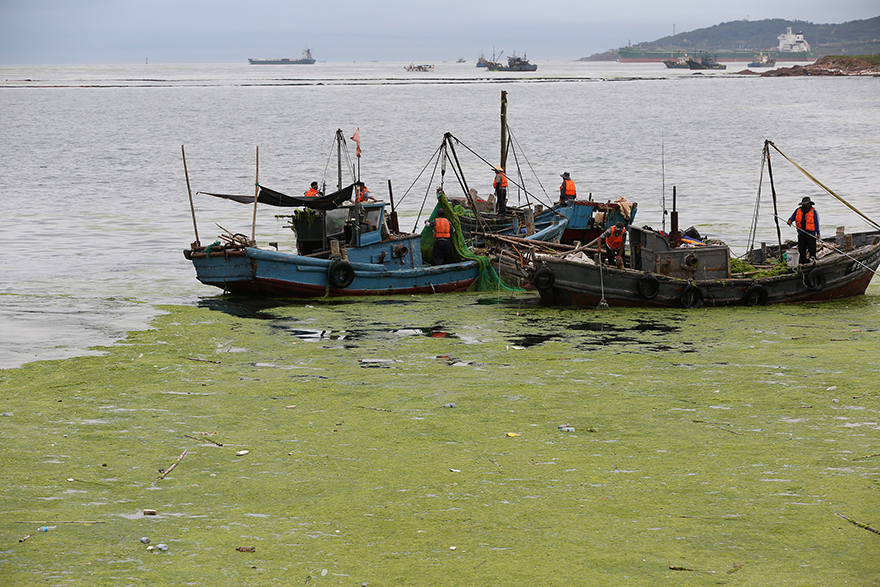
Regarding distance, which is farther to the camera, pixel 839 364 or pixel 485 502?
pixel 839 364

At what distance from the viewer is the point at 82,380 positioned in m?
13.9

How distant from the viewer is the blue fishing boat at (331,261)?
2114cm

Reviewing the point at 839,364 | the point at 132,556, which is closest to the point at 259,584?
the point at 132,556

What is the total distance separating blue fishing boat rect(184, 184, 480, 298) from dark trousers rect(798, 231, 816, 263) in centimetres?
773

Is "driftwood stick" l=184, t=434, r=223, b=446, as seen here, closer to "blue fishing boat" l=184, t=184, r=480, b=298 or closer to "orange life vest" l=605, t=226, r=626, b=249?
"blue fishing boat" l=184, t=184, r=480, b=298

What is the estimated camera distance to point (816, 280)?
20.2 meters

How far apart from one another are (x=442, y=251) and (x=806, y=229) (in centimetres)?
867

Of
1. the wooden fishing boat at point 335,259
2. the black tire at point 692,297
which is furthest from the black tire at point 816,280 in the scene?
the wooden fishing boat at point 335,259

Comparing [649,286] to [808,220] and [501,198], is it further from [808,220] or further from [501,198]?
[501,198]

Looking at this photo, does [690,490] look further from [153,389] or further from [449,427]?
[153,389]

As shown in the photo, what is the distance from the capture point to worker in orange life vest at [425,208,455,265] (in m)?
22.7

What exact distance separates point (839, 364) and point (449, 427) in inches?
278

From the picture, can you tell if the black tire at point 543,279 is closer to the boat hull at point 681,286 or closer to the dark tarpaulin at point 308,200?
the boat hull at point 681,286

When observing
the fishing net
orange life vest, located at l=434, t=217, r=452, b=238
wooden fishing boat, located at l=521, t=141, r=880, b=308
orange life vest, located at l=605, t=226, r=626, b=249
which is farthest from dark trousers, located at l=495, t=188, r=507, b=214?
wooden fishing boat, located at l=521, t=141, r=880, b=308
